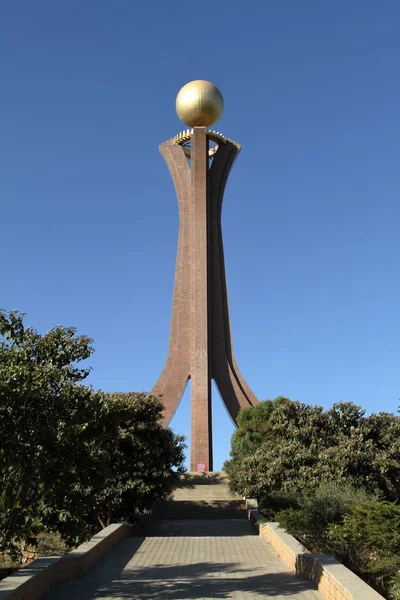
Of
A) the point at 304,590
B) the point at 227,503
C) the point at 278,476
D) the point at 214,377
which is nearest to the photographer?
the point at 304,590

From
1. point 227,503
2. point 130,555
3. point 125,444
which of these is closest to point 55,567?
point 130,555

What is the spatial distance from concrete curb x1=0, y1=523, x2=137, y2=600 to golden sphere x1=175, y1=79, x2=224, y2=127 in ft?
97.3

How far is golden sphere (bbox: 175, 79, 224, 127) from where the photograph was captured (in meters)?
38.4

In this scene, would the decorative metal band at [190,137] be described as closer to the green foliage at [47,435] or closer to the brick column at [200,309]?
the brick column at [200,309]

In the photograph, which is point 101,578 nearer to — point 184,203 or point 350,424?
point 350,424

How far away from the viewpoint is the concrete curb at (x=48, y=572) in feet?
24.2

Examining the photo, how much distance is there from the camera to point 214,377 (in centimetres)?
3666

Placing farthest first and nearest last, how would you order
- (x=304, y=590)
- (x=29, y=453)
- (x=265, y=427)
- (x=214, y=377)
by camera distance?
(x=214, y=377), (x=265, y=427), (x=304, y=590), (x=29, y=453)

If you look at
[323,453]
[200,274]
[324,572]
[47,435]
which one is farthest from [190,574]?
[200,274]

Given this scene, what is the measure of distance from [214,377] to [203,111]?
15.2 metres

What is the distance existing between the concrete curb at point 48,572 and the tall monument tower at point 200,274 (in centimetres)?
2273

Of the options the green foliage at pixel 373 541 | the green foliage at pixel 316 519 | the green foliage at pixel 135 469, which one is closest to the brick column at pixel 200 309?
the green foliage at pixel 135 469

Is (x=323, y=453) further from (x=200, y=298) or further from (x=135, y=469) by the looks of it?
(x=200, y=298)

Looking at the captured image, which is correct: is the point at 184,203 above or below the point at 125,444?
above
